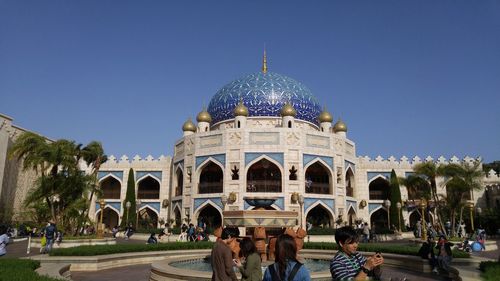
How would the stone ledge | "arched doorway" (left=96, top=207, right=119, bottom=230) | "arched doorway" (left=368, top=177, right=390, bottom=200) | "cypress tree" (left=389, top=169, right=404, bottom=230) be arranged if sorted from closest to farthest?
1. the stone ledge
2. "cypress tree" (left=389, top=169, right=404, bottom=230)
3. "arched doorway" (left=368, top=177, right=390, bottom=200)
4. "arched doorway" (left=96, top=207, right=119, bottom=230)

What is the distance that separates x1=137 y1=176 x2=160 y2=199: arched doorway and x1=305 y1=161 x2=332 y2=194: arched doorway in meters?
13.6

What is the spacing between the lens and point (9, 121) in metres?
31.9

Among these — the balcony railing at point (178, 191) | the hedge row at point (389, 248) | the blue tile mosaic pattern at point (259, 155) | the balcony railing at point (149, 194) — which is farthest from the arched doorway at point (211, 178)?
the hedge row at point (389, 248)

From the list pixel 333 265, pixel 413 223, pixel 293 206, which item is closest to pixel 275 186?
pixel 293 206

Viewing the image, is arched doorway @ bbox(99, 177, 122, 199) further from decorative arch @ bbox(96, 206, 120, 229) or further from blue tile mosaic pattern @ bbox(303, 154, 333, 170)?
blue tile mosaic pattern @ bbox(303, 154, 333, 170)

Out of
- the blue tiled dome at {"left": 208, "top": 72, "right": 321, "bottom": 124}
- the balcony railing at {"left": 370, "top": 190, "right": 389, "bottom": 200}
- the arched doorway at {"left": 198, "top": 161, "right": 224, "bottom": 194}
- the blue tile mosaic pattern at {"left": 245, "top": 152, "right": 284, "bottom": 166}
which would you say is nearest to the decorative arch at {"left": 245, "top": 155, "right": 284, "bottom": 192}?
the blue tile mosaic pattern at {"left": 245, "top": 152, "right": 284, "bottom": 166}

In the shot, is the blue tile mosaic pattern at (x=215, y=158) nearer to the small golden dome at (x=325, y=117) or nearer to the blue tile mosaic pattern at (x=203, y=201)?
the blue tile mosaic pattern at (x=203, y=201)

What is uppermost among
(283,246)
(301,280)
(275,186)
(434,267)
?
(275,186)

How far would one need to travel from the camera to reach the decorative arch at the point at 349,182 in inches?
1206

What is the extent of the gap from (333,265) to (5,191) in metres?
34.1

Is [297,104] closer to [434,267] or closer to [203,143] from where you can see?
[203,143]

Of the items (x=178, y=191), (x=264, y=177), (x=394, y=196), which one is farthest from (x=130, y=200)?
(x=394, y=196)

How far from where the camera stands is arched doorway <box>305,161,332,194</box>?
93.0 ft

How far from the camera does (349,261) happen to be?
339cm
